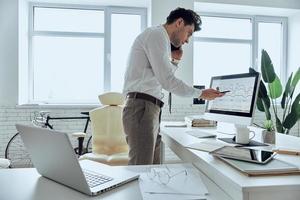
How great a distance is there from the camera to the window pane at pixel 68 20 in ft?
13.1

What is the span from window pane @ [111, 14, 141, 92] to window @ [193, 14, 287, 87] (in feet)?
3.38

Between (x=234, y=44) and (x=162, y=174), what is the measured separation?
3868 millimetres

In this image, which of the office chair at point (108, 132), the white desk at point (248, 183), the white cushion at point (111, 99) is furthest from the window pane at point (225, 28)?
the white desk at point (248, 183)

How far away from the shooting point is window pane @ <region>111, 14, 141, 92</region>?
413 cm

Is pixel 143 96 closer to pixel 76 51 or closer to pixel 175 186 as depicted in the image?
pixel 175 186

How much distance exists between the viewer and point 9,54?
3.58 m

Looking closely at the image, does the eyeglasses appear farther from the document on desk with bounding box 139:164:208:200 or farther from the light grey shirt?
the light grey shirt

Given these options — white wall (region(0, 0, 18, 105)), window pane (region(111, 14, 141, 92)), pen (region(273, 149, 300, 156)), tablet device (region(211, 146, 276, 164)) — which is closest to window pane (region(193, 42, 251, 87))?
window pane (region(111, 14, 141, 92))

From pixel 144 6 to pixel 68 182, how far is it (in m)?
3.59

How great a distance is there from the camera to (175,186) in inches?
38.6

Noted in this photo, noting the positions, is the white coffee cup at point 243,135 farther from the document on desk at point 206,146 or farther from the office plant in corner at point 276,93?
the office plant in corner at point 276,93

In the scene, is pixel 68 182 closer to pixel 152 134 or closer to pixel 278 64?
pixel 152 134

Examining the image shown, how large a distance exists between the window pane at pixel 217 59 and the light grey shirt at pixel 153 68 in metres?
2.68

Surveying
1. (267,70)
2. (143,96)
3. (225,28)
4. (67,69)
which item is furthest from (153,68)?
(225,28)
